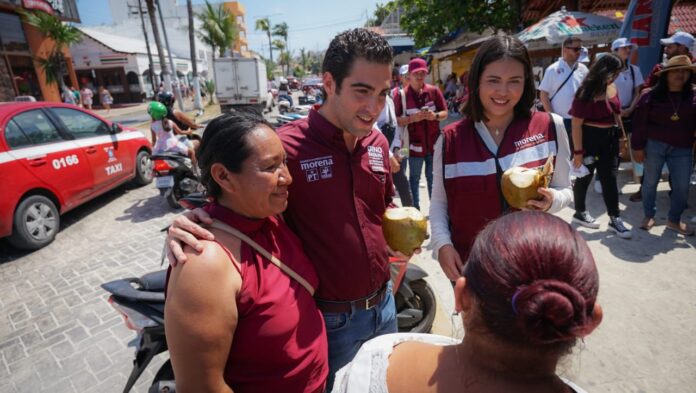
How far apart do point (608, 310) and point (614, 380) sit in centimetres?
91

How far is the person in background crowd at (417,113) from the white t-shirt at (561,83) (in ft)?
5.59

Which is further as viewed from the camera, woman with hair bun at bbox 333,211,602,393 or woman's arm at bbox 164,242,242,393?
woman's arm at bbox 164,242,242,393

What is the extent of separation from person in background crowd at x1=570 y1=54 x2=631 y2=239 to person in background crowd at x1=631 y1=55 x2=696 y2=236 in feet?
1.21

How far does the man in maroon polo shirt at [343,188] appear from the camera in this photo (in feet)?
5.53

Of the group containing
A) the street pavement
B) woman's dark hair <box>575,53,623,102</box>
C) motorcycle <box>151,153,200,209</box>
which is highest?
woman's dark hair <box>575,53,623,102</box>

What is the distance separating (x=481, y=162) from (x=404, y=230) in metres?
0.61

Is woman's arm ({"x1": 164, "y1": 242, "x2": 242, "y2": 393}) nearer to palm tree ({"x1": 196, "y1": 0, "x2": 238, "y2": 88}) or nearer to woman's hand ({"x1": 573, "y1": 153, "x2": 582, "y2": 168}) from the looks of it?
woman's hand ({"x1": 573, "y1": 153, "x2": 582, "y2": 168})

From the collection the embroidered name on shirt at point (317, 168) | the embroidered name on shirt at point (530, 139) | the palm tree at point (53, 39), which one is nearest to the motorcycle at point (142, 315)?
the embroidered name on shirt at point (317, 168)

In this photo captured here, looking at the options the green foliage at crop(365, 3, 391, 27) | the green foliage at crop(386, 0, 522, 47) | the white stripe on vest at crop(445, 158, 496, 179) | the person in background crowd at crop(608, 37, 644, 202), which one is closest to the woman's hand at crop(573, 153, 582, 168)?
the person in background crowd at crop(608, 37, 644, 202)

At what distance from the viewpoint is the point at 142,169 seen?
7883 mm

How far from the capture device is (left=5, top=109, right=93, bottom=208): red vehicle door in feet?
16.1

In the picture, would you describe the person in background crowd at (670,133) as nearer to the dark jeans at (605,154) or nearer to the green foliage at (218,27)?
the dark jeans at (605,154)

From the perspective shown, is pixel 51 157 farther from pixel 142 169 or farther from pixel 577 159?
pixel 577 159

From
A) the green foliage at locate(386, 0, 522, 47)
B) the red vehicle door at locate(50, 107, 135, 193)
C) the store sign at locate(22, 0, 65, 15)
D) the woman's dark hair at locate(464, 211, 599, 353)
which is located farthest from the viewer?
the store sign at locate(22, 0, 65, 15)
